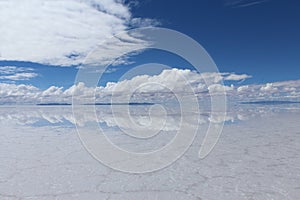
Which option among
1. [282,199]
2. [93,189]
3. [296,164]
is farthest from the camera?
[296,164]

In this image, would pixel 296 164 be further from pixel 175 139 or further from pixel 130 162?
pixel 175 139

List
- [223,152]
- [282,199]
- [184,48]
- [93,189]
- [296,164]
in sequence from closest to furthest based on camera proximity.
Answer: [282,199] → [93,189] → [296,164] → [223,152] → [184,48]

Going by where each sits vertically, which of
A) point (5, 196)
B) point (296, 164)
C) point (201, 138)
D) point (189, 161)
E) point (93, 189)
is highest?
point (201, 138)

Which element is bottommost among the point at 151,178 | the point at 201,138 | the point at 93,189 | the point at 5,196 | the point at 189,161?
the point at 5,196

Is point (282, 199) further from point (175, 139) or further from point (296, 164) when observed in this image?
point (175, 139)

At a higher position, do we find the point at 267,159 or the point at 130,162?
the point at 267,159

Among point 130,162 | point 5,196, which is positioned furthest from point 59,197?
point 130,162

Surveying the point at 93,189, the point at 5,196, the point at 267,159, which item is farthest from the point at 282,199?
the point at 5,196

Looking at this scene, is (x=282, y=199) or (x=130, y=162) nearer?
(x=282, y=199)

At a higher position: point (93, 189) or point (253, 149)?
point (253, 149)
